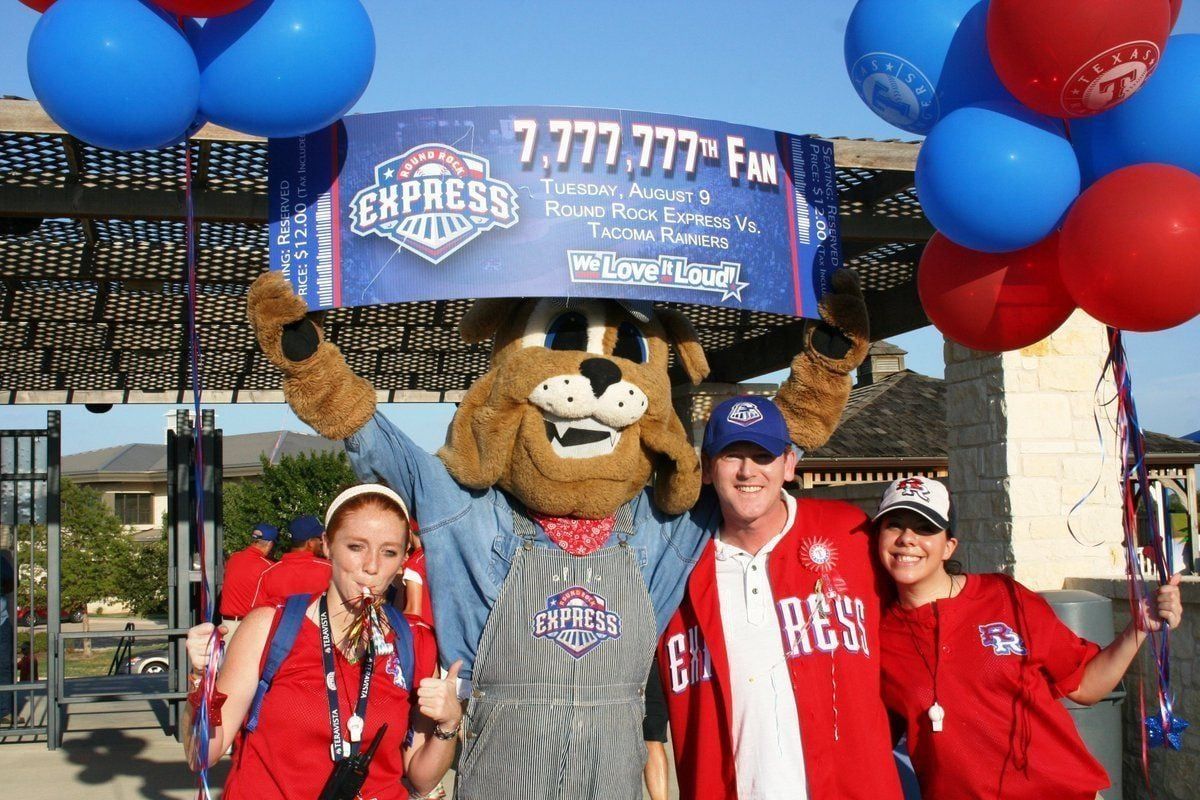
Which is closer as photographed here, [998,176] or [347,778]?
[347,778]

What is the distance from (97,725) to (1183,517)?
33.0ft

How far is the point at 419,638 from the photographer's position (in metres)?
3.24

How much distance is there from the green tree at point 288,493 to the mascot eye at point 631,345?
21235 millimetres

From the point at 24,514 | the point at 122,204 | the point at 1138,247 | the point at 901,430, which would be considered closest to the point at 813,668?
the point at 1138,247

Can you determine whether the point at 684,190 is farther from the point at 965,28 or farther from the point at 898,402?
the point at 898,402

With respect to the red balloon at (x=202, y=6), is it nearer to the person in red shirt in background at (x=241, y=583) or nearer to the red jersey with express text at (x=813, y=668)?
the red jersey with express text at (x=813, y=668)

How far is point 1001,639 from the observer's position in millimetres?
3406

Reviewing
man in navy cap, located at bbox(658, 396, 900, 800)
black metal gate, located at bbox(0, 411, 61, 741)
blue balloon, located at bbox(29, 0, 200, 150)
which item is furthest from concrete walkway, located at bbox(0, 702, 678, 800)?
blue balloon, located at bbox(29, 0, 200, 150)

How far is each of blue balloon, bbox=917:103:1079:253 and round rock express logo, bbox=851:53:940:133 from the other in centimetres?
21

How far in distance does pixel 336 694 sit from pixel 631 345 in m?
1.52

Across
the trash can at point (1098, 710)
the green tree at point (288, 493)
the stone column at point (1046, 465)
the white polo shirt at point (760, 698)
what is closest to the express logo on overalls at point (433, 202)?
the white polo shirt at point (760, 698)

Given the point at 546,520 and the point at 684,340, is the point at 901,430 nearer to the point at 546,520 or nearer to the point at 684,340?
the point at 684,340

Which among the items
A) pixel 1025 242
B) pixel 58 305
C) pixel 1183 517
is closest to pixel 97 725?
pixel 58 305

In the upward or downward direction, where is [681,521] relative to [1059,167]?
downward
